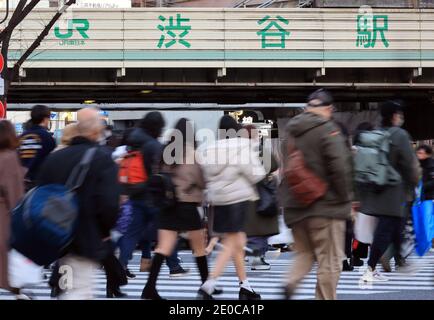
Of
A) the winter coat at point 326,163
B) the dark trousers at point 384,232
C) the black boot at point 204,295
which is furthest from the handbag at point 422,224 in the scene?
the winter coat at point 326,163

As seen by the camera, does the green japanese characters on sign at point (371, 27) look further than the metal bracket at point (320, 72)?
Yes

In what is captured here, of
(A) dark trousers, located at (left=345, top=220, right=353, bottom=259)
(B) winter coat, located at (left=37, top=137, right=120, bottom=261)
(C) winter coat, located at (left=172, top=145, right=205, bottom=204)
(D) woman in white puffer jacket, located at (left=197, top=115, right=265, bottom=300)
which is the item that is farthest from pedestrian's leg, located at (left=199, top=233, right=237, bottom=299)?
(A) dark trousers, located at (left=345, top=220, right=353, bottom=259)

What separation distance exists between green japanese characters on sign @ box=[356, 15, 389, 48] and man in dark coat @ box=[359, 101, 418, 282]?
31.7 metres

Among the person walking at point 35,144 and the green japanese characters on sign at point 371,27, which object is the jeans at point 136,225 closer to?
the person walking at point 35,144

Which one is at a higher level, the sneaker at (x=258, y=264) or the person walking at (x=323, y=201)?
the person walking at (x=323, y=201)

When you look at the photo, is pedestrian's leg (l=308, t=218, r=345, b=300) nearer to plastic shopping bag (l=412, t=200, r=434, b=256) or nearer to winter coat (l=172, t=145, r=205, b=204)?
winter coat (l=172, t=145, r=205, b=204)

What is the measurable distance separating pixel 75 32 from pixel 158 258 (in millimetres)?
31901

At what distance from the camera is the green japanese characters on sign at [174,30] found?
39.4 meters

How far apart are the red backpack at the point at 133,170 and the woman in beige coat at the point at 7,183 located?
7.99 feet

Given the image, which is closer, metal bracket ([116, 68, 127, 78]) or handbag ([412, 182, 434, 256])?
handbag ([412, 182, 434, 256])

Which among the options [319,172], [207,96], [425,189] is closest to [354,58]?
[207,96]

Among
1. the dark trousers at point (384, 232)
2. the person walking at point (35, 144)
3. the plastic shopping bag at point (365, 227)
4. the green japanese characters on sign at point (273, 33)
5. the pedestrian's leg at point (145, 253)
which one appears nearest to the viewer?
the dark trousers at point (384, 232)

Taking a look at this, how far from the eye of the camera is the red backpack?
32.9ft

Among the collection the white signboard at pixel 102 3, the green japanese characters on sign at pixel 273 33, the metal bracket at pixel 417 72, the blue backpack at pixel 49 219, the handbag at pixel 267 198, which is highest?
the white signboard at pixel 102 3
